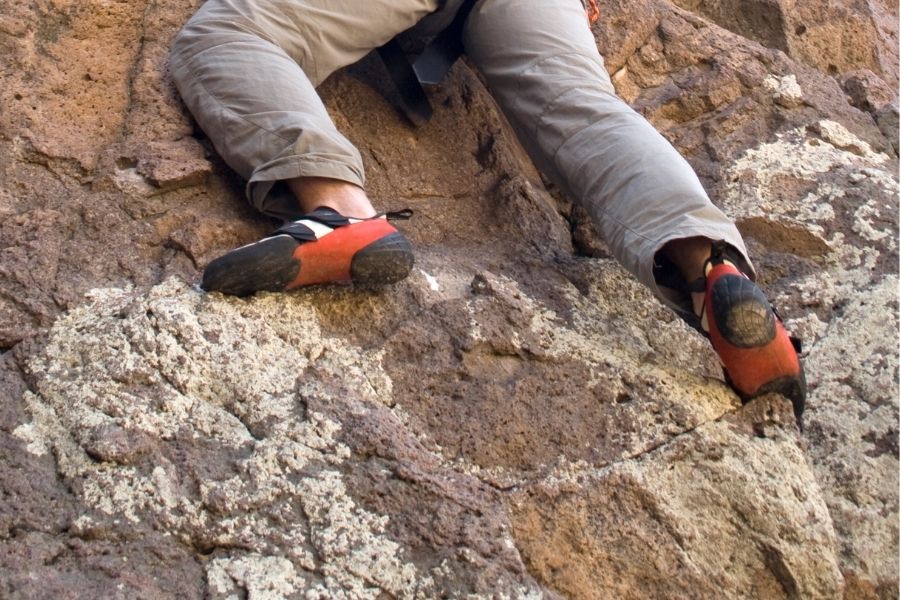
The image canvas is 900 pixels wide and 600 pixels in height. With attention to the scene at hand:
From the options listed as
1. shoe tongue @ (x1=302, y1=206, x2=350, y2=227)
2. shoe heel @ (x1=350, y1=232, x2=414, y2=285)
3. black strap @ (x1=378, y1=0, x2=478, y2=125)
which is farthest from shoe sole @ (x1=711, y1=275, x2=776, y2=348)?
black strap @ (x1=378, y1=0, x2=478, y2=125)

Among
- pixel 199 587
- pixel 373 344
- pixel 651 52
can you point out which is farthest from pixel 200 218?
pixel 651 52

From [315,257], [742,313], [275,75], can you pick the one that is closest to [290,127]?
[275,75]

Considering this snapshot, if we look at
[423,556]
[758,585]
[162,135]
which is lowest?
[758,585]

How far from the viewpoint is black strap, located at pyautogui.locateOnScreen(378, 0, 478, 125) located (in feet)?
8.62

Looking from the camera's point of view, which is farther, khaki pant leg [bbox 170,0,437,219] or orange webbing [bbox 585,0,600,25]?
orange webbing [bbox 585,0,600,25]

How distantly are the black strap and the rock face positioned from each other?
0.10m

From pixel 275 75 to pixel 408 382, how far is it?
2.13 feet

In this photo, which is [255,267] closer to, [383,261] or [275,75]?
[383,261]

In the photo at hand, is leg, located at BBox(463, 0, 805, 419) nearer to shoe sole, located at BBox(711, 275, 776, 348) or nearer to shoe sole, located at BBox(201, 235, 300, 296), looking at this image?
shoe sole, located at BBox(711, 275, 776, 348)

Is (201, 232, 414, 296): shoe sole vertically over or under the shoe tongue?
under

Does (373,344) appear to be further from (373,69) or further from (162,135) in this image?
(373,69)

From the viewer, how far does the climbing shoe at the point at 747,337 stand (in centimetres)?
202

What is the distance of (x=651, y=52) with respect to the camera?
3.15 metres

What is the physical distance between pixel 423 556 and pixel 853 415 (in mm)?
931
